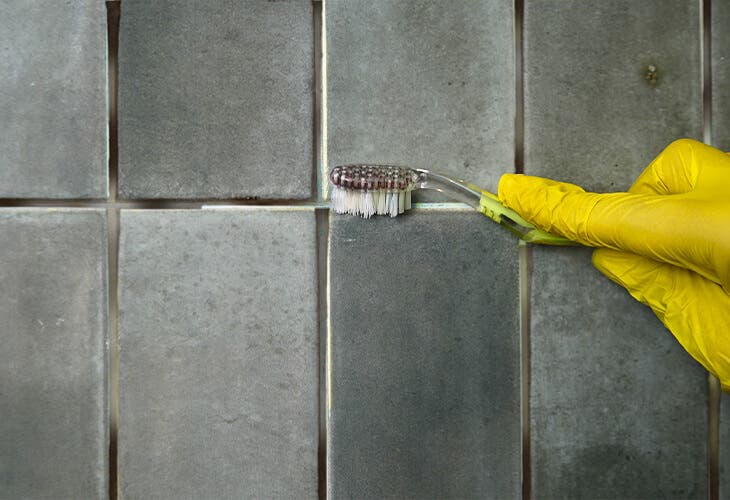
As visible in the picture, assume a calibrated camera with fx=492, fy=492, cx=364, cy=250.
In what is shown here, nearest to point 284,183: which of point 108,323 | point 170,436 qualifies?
point 108,323

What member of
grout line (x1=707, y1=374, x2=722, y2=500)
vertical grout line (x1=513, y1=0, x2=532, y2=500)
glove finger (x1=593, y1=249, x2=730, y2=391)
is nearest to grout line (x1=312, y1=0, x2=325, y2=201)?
vertical grout line (x1=513, y1=0, x2=532, y2=500)

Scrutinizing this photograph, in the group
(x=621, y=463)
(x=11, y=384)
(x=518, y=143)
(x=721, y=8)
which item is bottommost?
(x=621, y=463)

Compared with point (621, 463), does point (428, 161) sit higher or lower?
higher

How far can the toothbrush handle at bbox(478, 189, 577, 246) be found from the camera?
1604 mm

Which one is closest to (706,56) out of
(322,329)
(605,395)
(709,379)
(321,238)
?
(709,379)

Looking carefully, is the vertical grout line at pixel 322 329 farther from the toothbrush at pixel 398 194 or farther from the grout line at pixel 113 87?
the grout line at pixel 113 87

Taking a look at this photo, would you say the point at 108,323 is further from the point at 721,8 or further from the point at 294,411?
the point at 721,8

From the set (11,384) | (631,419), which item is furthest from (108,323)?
(631,419)

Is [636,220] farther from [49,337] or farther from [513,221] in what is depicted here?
[49,337]

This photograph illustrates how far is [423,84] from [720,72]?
1.02 metres

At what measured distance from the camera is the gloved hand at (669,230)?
136 centimetres

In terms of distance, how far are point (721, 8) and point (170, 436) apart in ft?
7.85

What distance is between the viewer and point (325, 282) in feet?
5.59

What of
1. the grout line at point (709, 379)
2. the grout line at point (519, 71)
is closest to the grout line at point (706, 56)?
the grout line at point (709, 379)
